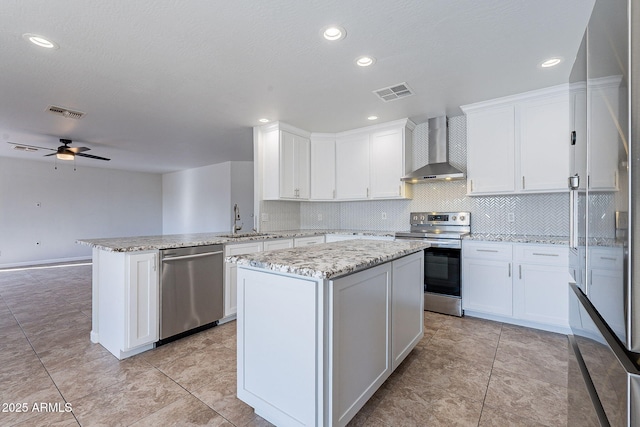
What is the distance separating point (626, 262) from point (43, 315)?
16.3ft

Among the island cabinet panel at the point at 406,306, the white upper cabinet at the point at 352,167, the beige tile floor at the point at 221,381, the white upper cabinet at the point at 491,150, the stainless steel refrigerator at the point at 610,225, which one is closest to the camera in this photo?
the stainless steel refrigerator at the point at 610,225

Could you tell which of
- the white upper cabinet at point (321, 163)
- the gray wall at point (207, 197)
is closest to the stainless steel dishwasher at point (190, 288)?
the white upper cabinet at point (321, 163)

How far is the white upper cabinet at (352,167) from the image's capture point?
14.4ft

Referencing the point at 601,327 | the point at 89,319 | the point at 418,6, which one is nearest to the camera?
the point at 601,327

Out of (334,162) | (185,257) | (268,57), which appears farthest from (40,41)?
(334,162)

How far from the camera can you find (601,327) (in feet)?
2.64

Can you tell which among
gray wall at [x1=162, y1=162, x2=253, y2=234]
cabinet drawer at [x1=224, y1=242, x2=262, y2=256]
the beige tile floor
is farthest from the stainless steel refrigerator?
gray wall at [x1=162, y1=162, x2=253, y2=234]

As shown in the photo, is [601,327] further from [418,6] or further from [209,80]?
[209,80]

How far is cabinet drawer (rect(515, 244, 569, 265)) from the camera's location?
2.77 m

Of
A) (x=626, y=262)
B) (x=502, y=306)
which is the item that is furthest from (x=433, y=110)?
(x=626, y=262)

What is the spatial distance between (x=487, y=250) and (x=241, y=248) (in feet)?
8.99

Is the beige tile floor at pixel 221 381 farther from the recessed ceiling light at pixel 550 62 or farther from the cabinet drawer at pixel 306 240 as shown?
the recessed ceiling light at pixel 550 62

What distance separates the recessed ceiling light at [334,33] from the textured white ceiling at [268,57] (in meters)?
0.05

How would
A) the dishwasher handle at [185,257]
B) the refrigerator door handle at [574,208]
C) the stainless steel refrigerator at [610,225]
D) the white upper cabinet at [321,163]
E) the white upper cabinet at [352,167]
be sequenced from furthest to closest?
the white upper cabinet at [321,163] < the white upper cabinet at [352,167] < the dishwasher handle at [185,257] < the refrigerator door handle at [574,208] < the stainless steel refrigerator at [610,225]
